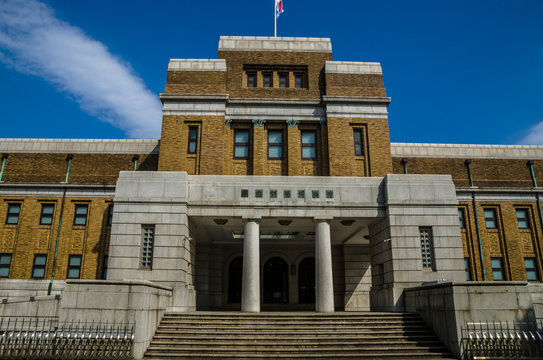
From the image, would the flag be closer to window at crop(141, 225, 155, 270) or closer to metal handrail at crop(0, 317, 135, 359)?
window at crop(141, 225, 155, 270)

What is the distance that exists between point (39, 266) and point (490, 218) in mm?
30055

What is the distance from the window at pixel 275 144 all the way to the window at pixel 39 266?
630 inches

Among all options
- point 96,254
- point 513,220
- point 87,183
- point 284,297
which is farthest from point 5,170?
point 513,220

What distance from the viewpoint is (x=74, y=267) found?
26281mm

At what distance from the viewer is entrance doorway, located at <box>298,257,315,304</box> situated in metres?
25.5

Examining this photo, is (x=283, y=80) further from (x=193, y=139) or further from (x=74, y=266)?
(x=74, y=266)

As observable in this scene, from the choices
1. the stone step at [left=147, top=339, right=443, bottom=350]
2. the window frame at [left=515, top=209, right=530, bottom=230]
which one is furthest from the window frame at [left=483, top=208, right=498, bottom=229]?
the stone step at [left=147, top=339, right=443, bottom=350]

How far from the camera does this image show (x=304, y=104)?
25.3 metres

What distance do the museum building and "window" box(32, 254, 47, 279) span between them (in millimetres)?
79

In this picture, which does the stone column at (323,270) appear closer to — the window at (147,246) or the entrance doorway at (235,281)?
the window at (147,246)

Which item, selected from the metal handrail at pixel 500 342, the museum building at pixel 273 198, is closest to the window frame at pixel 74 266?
the museum building at pixel 273 198

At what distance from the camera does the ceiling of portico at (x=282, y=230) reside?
20.2 metres

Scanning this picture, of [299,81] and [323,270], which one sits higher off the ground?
[299,81]

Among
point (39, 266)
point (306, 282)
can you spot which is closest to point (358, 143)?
point (306, 282)
